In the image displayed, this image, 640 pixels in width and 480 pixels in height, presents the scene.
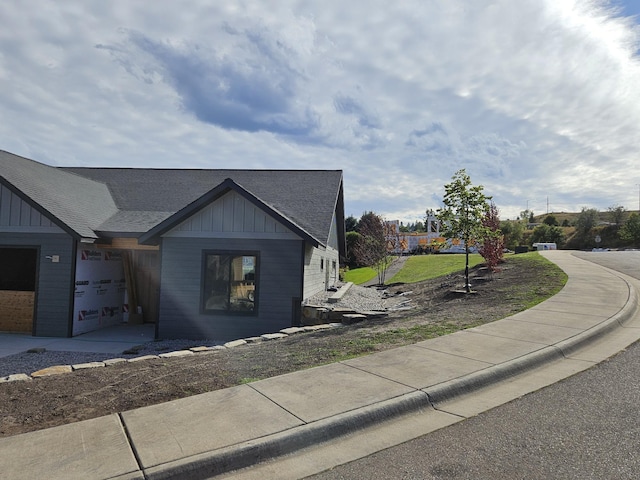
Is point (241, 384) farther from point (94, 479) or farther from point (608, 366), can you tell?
point (608, 366)

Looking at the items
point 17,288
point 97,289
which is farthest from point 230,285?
point 17,288

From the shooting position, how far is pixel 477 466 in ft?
10.9

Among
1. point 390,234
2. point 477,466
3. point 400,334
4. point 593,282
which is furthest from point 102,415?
point 390,234

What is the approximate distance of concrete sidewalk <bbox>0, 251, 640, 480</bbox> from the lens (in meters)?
3.39

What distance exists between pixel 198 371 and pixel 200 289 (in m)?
6.50

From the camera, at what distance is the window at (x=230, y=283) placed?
12.1m

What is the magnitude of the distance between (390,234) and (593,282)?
18.7 meters

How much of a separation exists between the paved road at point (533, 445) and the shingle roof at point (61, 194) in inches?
460

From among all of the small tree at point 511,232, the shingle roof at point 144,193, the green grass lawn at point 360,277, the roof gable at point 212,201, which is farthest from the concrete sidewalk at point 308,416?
the small tree at point 511,232

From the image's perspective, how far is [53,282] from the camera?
487 inches

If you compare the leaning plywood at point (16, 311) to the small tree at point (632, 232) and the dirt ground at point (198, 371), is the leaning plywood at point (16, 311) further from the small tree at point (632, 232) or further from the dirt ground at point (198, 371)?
the small tree at point (632, 232)

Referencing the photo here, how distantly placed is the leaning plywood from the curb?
39.2ft

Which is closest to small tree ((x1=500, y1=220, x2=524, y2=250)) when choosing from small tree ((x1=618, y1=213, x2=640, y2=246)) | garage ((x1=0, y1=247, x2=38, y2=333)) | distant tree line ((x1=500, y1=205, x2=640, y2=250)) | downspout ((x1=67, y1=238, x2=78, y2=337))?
distant tree line ((x1=500, y1=205, x2=640, y2=250))

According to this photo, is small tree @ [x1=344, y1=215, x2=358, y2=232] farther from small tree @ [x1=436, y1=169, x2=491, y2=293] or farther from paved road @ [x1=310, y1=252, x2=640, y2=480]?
paved road @ [x1=310, y1=252, x2=640, y2=480]
